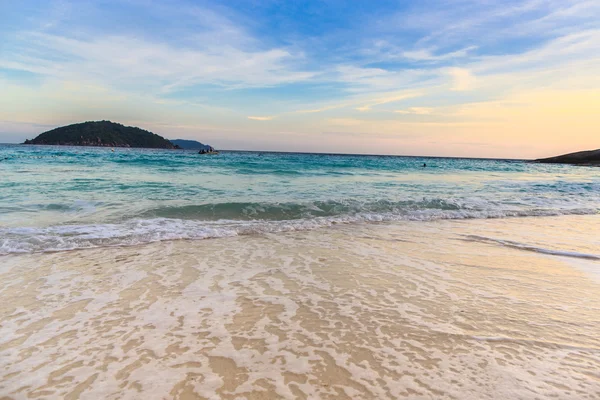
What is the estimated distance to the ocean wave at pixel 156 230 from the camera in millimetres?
5855

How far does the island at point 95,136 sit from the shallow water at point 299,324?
410 ft

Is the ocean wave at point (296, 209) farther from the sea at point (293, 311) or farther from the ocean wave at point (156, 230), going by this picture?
the sea at point (293, 311)

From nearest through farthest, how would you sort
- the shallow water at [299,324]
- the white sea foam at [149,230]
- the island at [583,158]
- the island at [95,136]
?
1. the shallow water at [299,324]
2. the white sea foam at [149,230]
3. the island at [583,158]
4. the island at [95,136]

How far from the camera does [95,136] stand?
112125mm

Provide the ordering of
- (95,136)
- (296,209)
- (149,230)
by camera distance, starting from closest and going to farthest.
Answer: (149,230), (296,209), (95,136)

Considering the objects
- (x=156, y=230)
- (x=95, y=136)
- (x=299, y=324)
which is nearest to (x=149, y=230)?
(x=156, y=230)

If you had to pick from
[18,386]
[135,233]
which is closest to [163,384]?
[18,386]

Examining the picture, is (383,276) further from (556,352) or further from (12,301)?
(12,301)

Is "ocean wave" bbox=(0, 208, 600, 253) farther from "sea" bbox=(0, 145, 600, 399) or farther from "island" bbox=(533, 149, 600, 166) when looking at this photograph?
"island" bbox=(533, 149, 600, 166)

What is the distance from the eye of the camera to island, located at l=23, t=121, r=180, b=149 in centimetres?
11256

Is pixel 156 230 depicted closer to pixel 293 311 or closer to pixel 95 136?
pixel 293 311

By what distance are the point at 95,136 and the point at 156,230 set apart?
126 m

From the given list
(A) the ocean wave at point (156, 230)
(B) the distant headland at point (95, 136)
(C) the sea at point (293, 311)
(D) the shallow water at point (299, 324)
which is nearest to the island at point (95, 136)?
(B) the distant headland at point (95, 136)

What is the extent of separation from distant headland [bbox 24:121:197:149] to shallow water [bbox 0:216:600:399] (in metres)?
125
